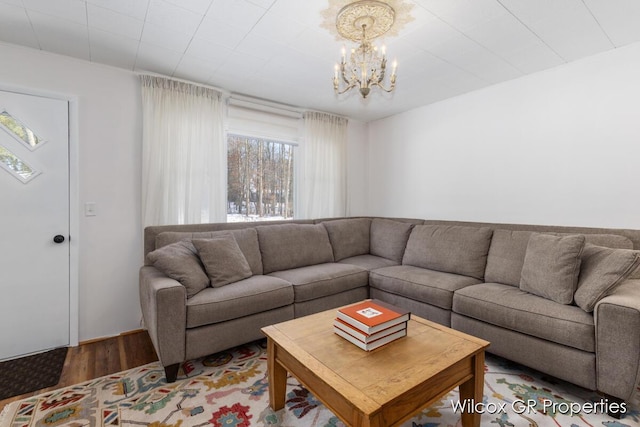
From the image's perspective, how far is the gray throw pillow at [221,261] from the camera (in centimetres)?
238

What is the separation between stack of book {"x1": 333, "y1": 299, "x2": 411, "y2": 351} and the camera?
4.71 feet

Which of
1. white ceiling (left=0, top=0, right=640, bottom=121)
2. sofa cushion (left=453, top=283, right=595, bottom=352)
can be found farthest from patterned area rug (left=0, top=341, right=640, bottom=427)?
white ceiling (left=0, top=0, right=640, bottom=121)

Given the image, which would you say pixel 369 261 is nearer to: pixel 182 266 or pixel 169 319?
pixel 182 266

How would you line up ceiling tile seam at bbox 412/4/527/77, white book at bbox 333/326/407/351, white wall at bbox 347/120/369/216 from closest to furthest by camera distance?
white book at bbox 333/326/407/351
ceiling tile seam at bbox 412/4/527/77
white wall at bbox 347/120/369/216

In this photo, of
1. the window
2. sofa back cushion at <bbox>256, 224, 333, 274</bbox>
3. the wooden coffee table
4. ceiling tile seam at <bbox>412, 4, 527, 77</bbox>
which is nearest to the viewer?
the wooden coffee table

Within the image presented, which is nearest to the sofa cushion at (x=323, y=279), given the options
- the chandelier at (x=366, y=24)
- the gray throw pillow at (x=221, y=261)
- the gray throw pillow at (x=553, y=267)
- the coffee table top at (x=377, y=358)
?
the gray throw pillow at (x=221, y=261)

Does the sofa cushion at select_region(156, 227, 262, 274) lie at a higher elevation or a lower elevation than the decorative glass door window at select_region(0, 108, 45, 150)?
lower

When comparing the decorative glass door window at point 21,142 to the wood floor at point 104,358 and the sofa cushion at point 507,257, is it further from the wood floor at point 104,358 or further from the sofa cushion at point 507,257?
the sofa cushion at point 507,257

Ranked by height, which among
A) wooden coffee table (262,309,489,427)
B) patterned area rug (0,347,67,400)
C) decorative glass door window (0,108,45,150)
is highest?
decorative glass door window (0,108,45,150)

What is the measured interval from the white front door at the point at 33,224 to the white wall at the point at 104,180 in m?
0.12

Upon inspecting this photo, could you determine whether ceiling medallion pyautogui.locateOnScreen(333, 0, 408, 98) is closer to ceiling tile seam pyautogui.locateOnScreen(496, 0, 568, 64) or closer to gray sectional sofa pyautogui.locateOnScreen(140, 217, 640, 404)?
ceiling tile seam pyautogui.locateOnScreen(496, 0, 568, 64)

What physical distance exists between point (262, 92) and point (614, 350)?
3465mm

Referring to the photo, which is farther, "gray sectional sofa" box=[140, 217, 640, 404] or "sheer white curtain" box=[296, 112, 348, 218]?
"sheer white curtain" box=[296, 112, 348, 218]

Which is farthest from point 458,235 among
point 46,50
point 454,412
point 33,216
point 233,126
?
point 46,50
